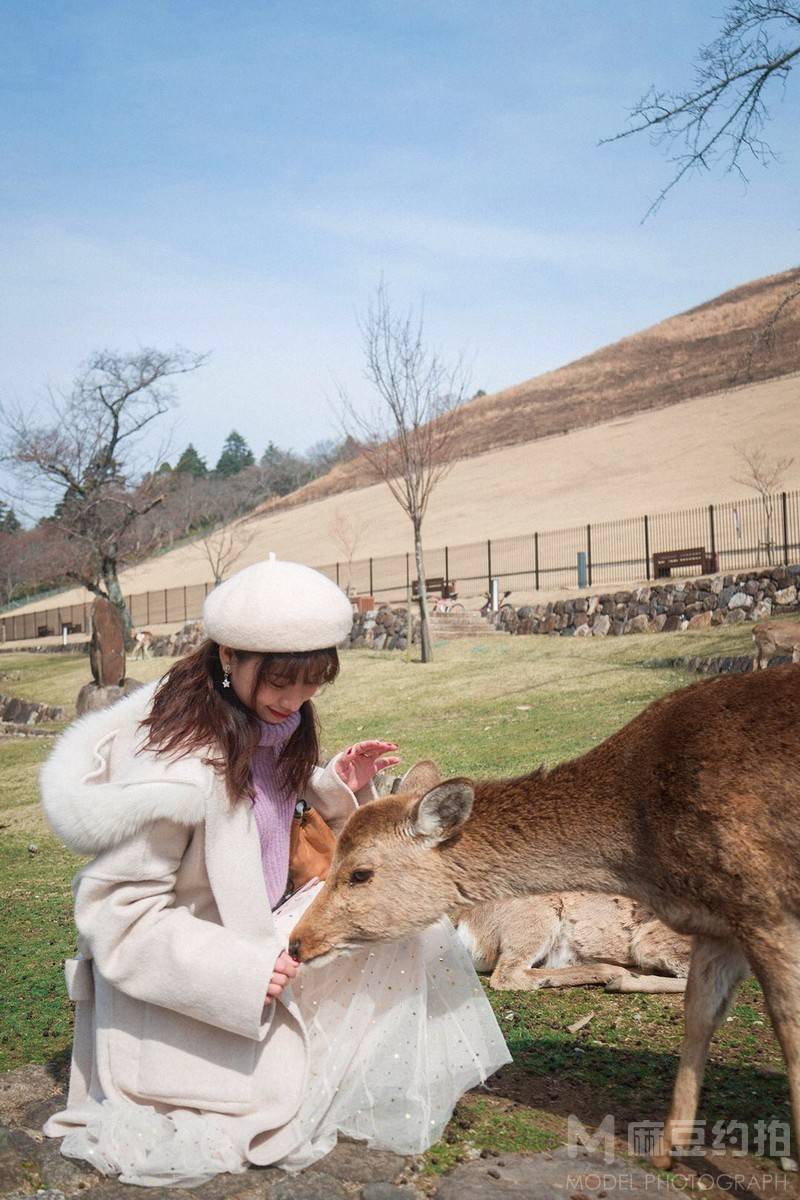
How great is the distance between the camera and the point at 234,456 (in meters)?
156

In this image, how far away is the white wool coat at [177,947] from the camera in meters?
3.71

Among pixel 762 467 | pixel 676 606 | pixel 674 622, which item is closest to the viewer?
pixel 674 622

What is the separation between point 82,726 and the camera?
4.26 m

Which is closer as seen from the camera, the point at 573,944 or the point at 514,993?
the point at 514,993

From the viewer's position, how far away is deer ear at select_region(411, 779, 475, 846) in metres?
4.15

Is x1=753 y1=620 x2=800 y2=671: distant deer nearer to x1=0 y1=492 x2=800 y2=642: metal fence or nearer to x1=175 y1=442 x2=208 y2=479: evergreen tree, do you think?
x1=0 y1=492 x2=800 y2=642: metal fence

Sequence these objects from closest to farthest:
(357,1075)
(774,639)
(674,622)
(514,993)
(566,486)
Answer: (357,1075) < (514,993) < (774,639) < (674,622) < (566,486)

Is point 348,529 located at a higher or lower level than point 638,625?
higher

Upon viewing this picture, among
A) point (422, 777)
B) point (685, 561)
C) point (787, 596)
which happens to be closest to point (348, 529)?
point (685, 561)

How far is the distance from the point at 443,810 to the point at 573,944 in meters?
2.25

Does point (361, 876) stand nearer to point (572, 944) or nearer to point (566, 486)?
point (572, 944)

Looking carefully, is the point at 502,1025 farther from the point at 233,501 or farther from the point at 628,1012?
the point at 233,501

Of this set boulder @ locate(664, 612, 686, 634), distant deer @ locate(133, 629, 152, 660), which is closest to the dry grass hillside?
distant deer @ locate(133, 629, 152, 660)

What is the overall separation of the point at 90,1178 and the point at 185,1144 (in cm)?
35
